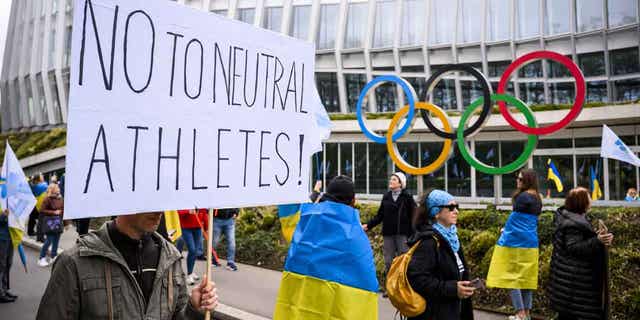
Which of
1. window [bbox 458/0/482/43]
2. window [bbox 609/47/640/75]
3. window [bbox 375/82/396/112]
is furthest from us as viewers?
window [bbox 375/82/396/112]

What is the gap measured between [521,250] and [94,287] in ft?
18.0

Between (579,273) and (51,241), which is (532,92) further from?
(579,273)

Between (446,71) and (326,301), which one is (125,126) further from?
(446,71)

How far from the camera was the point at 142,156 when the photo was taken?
2.58 meters

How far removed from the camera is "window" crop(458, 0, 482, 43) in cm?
3198

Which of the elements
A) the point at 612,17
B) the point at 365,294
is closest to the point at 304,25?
the point at 612,17

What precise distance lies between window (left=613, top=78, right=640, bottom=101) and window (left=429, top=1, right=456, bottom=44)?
9675 mm

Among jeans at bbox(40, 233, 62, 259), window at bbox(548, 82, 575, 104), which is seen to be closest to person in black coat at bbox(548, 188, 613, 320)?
jeans at bbox(40, 233, 62, 259)

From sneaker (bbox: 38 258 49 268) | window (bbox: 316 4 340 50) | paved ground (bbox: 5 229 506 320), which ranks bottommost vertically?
paved ground (bbox: 5 229 506 320)

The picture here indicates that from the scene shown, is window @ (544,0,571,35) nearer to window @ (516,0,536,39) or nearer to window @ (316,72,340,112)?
window @ (516,0,536,39)

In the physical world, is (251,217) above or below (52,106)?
below

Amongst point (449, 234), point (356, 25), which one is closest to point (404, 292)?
point (449, 234)

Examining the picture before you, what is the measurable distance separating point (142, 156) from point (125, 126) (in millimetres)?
175

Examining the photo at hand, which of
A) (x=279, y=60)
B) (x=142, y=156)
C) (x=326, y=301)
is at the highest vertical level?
(x=279, y=60)
